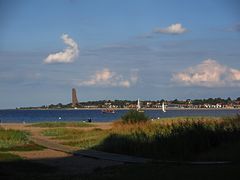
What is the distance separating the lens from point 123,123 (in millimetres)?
42094

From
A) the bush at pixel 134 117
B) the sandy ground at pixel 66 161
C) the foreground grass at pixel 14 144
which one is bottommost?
the sandy ground at pixel 66 161

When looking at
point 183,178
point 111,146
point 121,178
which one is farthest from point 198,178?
point 111,146

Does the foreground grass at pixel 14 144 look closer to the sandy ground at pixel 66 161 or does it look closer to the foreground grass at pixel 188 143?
the sandy ground at pixel 66 161

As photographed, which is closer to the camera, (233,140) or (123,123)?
(233,140)

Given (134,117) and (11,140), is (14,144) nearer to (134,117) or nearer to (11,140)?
(11,140)

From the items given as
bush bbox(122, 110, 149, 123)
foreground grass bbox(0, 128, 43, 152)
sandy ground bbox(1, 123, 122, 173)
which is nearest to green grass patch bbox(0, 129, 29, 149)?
foreground grass bbox(0, 128, 43, 152)

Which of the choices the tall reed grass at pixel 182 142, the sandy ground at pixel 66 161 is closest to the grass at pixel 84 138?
the sandy ground at pixel 66 161

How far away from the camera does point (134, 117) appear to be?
4219cm

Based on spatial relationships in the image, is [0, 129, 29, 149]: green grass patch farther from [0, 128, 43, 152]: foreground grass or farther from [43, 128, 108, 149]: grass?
[43, 128, 108, 149]: grass

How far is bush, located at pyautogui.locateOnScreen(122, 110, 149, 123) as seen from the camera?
41622mm

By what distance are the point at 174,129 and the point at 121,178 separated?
477 inches

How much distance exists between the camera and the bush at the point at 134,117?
41.6 metres

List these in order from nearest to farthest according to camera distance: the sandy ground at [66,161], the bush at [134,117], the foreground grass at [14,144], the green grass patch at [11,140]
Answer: the sandy ground at [66,161] → the foreground grass at [14,144] → the green grass patch at [11,140] → the bush at [134,117]

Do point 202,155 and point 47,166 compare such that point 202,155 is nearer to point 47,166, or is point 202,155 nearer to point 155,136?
point 155,136
